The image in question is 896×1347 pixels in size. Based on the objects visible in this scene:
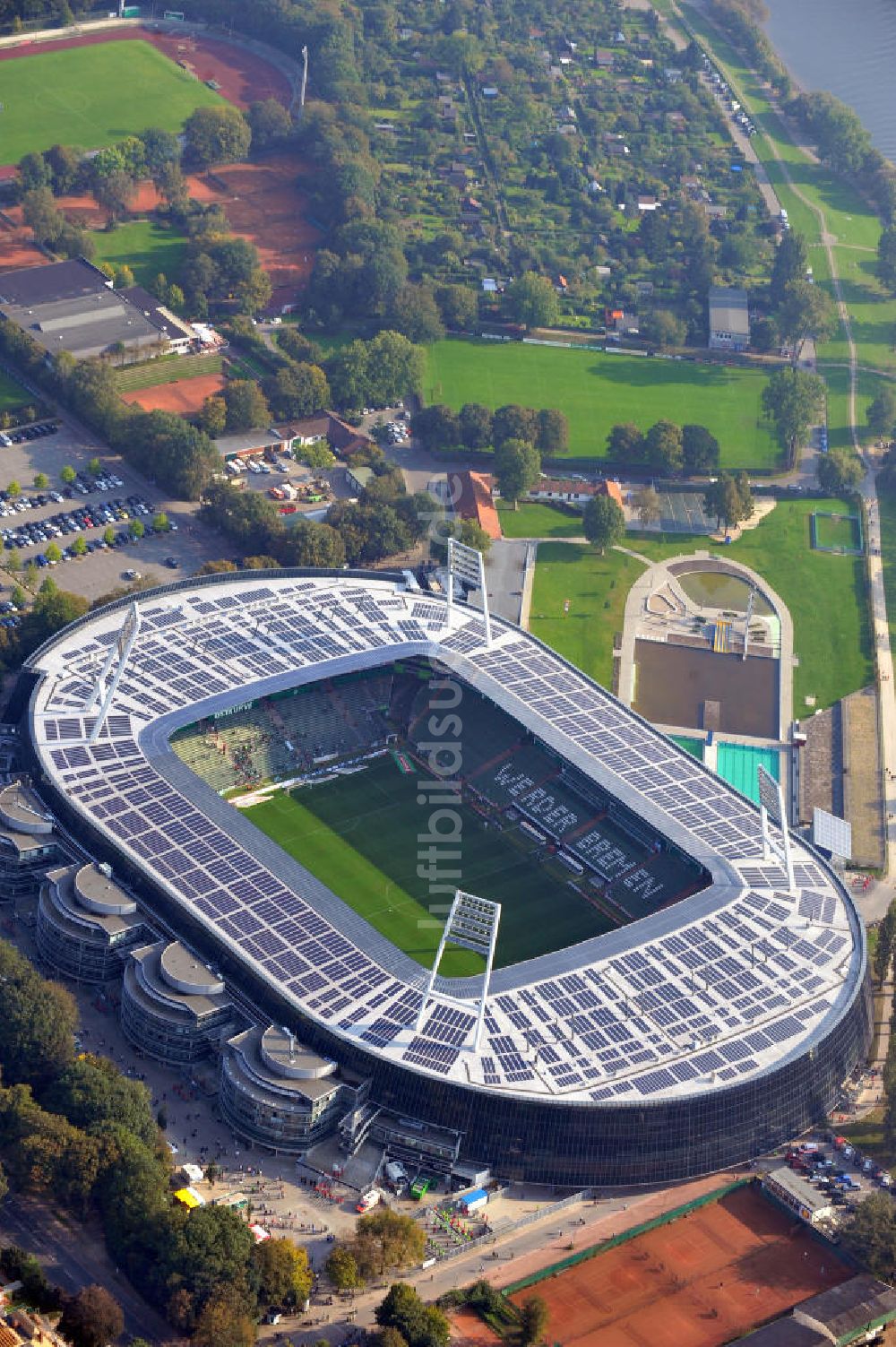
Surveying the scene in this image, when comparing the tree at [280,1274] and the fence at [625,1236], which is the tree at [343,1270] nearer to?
the tree at [280,1274]

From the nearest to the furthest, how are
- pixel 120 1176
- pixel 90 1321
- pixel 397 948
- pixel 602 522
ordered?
pixel 90 1321
pixel 120 1176
pixel 397 948
pixel 602 522

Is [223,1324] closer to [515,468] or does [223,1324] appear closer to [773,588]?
[773,588]

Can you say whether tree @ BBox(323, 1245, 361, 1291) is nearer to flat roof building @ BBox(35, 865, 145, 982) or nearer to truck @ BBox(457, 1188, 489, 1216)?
truck @ BBox(457, 1188, 489, 1216)

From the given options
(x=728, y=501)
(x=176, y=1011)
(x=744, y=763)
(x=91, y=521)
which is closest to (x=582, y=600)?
(x=728, y=501)

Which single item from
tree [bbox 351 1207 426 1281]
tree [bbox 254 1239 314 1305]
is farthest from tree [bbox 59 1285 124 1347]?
Answer: tree [bbox 351 1207 426 1281]

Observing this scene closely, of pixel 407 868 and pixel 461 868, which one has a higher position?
pixel 461 868

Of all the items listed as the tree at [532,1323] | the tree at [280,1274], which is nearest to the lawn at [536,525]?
the tree at [280,1274]
